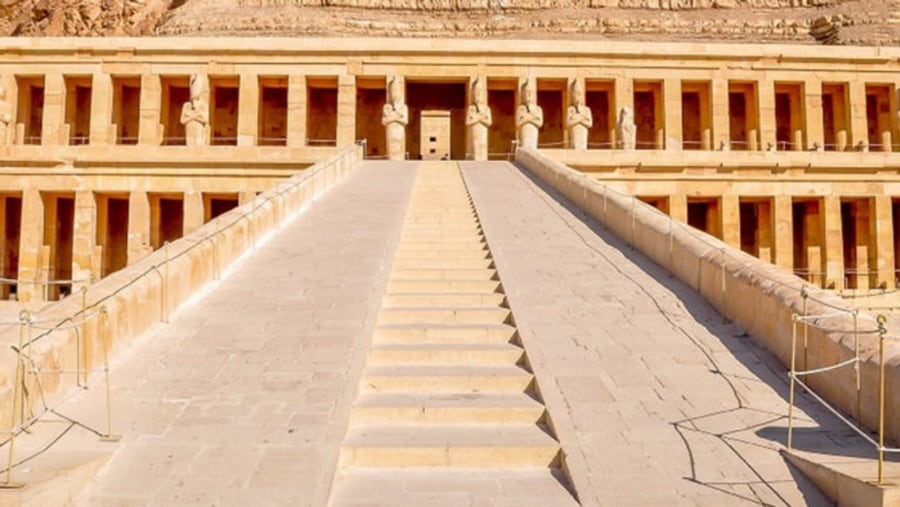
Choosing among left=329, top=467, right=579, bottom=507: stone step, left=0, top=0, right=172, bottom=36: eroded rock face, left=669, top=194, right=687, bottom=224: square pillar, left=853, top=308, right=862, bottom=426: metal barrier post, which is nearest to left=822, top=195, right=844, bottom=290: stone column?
left=669, top=194, right=687, bottom=224: square pillar

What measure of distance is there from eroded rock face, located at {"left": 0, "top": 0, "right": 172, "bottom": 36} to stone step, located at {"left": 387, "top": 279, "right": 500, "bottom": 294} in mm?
40324

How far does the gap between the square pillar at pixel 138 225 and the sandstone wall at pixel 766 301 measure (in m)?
14.7

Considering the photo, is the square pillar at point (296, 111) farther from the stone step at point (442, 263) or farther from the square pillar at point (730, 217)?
the stone step at point (442, 263)

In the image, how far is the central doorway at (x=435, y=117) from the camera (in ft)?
95.2

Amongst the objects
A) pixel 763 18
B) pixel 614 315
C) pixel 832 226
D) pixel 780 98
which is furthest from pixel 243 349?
pixel 763 18

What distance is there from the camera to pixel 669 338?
749 cm

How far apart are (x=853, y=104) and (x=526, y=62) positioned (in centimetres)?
1154

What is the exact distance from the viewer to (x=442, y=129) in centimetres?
2903

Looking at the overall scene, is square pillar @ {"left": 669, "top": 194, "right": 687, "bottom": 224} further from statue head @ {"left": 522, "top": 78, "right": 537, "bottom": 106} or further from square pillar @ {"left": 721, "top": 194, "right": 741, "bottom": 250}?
statue head @ {"left": 522, "top": 78, "right": 537, "bottom": 106}

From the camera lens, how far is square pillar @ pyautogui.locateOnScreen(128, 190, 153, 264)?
2155cm

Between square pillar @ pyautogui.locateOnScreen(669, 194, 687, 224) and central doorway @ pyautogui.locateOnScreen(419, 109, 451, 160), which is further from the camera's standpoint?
central doorway @ pyautogui.locateOnScreen(419, 109, 451, 160)

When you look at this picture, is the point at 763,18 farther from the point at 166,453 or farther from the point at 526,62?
the point at 166,453

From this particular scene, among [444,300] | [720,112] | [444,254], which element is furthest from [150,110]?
[444,300]

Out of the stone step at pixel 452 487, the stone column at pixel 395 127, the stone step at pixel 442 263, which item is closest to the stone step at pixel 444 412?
the stone step at pixel 452 487
